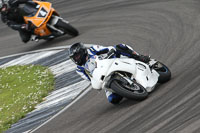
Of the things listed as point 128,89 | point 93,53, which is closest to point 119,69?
point 128,89

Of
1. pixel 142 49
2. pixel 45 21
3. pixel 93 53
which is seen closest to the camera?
pixel 93 53

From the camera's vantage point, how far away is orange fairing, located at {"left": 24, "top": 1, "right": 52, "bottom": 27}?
16500 mm

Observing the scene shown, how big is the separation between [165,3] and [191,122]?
10541 mm

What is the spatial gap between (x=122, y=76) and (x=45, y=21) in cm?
866

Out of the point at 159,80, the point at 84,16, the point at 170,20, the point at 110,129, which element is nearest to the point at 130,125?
the point at 110,129

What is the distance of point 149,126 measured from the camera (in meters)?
7.04

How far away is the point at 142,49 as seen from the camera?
12672 mm

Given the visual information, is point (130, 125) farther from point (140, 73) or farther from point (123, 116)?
point (140, 73)

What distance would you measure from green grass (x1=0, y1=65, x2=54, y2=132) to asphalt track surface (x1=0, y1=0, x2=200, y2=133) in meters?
1.66

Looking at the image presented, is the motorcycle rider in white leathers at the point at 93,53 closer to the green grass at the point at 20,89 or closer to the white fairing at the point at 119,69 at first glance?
the white fairing at the point at 119,69

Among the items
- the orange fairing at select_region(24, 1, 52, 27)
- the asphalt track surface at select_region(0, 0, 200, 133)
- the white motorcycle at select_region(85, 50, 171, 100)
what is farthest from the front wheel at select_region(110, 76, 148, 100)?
the orange fairing at select_region(24, 1, 52, 27)

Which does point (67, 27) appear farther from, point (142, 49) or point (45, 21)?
point (142, 49)

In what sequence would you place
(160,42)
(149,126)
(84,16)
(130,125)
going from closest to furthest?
(149,126) < (130,125) < (160,42) < (84,16)

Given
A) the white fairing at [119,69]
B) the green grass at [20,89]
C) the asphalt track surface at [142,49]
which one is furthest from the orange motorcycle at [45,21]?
the white fairing at [119,69]
